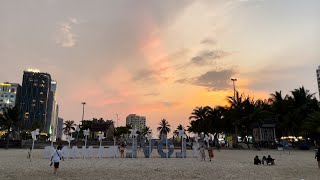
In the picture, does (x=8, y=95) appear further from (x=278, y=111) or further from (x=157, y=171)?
(x=157, y=171)

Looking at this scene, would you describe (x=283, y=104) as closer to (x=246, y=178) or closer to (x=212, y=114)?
(x=212, y=114)

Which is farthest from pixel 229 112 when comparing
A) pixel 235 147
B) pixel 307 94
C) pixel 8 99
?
pixel 8 99

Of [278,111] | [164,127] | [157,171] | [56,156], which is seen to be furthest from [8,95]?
[157,171]

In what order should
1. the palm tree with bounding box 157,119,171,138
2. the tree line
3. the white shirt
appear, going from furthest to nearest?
the palm tree with bounding box 157,119,171,138, the tree line, the white shirt

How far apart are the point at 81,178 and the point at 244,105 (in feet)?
189

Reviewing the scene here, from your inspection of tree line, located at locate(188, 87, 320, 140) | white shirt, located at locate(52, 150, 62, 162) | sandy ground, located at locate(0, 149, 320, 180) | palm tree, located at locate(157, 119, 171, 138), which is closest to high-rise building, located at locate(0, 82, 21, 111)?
palm tree, located at locate(157, 119, 171, 138)

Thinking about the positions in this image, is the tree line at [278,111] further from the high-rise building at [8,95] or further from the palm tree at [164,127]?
the high-rise building at [8,95]

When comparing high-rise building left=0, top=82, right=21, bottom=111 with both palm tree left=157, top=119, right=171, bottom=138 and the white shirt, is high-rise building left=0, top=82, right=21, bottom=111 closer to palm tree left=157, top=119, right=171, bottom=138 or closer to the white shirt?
palm tree left=157, top=119, right=171, bottom=138

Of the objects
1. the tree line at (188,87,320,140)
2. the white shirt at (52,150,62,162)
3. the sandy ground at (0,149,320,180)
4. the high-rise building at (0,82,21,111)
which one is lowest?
the sandy ground at (0,149,320,180)

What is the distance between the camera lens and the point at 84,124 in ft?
A: 396

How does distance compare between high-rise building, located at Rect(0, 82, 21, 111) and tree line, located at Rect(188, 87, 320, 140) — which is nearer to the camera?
tree line, located at Rect(188, 87, 320, 140)

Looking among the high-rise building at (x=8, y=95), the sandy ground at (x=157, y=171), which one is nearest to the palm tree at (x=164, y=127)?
the high-rise building at (x=8, y=95)

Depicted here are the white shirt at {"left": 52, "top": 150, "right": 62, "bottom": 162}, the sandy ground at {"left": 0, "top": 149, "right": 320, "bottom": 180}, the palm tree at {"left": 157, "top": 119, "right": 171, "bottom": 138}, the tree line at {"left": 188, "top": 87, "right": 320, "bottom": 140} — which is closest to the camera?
the sandy ground at {"left": 0, "top": 149, "right": 320, "bottom": 180}

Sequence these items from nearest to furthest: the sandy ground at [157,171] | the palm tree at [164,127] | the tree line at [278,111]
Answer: the sandy ground at [157,171] < the tree line at [278,111] < the palm tree at [164,127]
